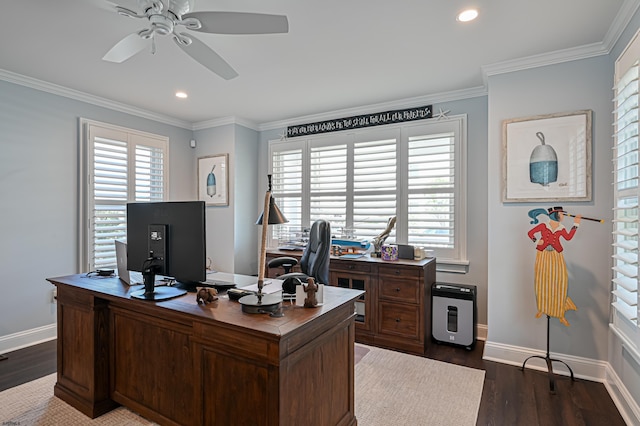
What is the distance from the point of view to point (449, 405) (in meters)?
2.40

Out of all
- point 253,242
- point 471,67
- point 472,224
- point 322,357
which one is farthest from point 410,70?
point 253,242

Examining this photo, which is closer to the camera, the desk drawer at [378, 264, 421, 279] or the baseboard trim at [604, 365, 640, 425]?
the baseboard trim at [604, 365, 640, 425]

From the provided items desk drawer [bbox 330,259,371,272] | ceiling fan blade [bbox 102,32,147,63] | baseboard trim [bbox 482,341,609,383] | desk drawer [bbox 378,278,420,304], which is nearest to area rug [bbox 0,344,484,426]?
baseboard trim [bbox 482,341,609,383]

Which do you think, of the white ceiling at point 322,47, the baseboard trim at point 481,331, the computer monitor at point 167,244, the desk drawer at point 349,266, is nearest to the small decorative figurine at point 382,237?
the desk drawer at point 349,266

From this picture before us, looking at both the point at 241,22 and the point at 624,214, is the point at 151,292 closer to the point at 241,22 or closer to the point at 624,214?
the point at 241,22

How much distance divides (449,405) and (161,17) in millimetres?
3127

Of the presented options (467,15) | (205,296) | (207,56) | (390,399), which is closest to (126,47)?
(207,56)

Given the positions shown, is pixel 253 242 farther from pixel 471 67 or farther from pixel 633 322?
pixel 633 322

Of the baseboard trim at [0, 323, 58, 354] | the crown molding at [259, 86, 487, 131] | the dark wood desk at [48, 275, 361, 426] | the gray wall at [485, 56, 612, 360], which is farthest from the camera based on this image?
the crown molding at [259, 86, 487, 131]

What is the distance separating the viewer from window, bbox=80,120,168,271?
3.89 meters

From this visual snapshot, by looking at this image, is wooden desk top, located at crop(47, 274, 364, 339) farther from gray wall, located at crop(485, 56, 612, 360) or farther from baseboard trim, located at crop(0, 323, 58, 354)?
gray wall, located at crop(485, 56, 612, 360)

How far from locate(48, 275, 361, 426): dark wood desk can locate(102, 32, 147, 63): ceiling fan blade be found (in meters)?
1.56

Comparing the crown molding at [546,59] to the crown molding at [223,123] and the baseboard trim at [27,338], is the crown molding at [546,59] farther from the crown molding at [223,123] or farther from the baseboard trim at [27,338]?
the baseboard trim at [27,338]

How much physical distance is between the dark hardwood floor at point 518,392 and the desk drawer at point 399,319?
274 millimetres
